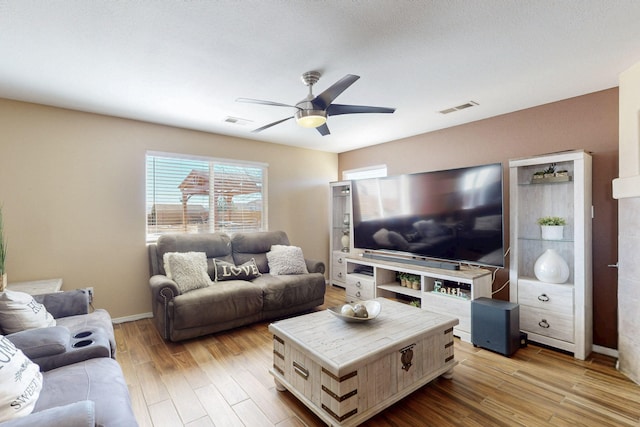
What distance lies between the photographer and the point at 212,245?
3.91 metres

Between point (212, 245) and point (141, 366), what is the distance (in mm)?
1618

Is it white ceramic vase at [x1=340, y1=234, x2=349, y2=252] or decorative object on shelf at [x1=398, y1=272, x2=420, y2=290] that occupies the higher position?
white ceramic vase at [x1=340, y1=234, x2=349, y2=252]

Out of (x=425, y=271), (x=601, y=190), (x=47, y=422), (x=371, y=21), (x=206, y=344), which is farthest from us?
(x=425, y=271)

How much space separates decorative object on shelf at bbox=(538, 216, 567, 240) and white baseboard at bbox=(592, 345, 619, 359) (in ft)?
3.50

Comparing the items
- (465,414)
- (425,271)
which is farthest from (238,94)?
(465,414)

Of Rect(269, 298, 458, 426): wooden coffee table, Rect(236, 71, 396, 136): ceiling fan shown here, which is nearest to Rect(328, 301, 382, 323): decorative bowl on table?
Rect(269, 298, 458, 426): wooden coffee table

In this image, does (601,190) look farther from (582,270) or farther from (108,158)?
(108,158)

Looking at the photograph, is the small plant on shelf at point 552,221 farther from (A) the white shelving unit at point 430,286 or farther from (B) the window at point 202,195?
(B) the window at point 202,195

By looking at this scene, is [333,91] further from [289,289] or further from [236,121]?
[289,289]

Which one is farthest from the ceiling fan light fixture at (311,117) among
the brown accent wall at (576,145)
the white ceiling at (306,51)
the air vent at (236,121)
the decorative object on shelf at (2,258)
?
the decorative object on shelf at (2,258)

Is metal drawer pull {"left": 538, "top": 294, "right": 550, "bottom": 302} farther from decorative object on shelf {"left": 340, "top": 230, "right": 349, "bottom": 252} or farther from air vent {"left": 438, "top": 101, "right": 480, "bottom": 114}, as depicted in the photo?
decorative object on shelf {"left": 340, "top": 230, "right": 349, "bottom": 252}

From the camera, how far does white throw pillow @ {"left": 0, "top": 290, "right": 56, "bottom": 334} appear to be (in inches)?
70.7

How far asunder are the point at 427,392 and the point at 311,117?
7.20ft

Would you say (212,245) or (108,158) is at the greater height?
(108,158)
